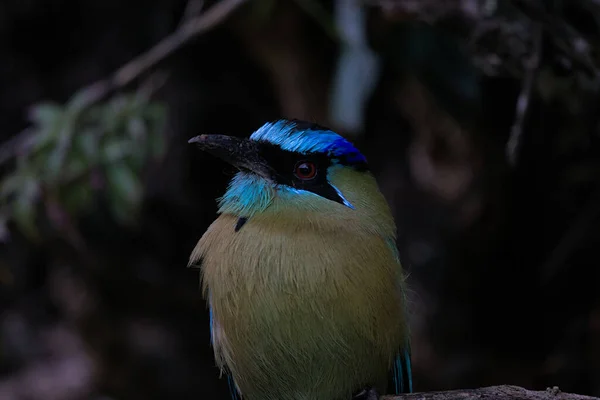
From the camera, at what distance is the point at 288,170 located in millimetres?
3459

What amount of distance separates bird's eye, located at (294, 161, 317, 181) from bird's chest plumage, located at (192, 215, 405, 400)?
26 centimetres

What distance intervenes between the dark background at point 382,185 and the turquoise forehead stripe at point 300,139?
0.85m

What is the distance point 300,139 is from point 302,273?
587 mm

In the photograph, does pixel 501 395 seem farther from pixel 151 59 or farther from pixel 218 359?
pixel 151 59

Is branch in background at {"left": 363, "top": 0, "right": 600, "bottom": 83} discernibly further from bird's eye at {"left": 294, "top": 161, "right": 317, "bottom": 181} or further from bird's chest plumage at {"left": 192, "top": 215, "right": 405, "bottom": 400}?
bird's chest plumage at {"left": 192, "top": 215, "right": 405, "bottom": 400}

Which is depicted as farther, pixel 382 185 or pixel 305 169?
pixel 382 185

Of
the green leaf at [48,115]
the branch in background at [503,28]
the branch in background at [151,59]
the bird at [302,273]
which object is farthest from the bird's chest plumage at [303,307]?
the branch in background at [151,59]

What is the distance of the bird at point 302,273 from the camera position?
3145mm

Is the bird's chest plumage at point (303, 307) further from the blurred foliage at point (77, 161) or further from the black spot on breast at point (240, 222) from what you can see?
the blurred foliage at point (77, 161)

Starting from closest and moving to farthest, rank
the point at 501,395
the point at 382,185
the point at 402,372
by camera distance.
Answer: the point at 501,395 < the point at 402,372 < the point at 382,185

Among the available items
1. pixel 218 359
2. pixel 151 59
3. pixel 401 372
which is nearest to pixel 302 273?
pixel 218 359

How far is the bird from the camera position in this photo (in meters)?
3.14

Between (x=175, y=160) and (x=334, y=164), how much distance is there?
3130mm

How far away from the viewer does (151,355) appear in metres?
6.80
